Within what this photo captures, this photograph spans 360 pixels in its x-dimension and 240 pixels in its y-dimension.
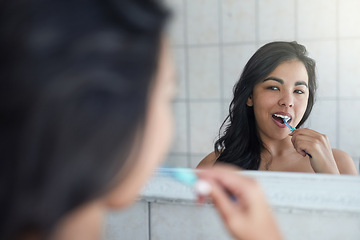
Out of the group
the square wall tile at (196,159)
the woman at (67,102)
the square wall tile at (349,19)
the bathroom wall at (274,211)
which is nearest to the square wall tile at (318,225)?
the bathroom wall at (274,211)

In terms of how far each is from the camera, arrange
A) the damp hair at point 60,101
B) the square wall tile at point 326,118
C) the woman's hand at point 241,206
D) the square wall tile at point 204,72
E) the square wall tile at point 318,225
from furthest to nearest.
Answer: the square wall tile at point 204,72 < the square wall tile at point 326,118 < the square wall tile at point 318,225 < the woman's hand at point 241,206 < the damp hair at point 60,101

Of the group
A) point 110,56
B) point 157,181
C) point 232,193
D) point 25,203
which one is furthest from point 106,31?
point 157,181

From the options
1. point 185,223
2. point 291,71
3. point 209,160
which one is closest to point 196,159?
point 209,160

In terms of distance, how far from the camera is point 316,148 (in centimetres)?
68

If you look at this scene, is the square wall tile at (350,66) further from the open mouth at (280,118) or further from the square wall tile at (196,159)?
the square wall tile at (196,159)

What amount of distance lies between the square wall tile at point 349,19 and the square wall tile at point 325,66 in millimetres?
28

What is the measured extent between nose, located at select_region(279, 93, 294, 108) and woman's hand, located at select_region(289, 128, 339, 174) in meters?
0.06

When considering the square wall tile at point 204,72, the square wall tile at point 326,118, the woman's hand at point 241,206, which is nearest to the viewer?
the woman's hand at point 241,206

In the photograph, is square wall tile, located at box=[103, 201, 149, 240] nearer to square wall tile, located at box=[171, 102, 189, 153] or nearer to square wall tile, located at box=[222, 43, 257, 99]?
square wall tile, located at box=[171, 102, 189, 153]

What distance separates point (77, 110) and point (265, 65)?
21.7 inches

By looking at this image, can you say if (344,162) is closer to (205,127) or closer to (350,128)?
(350,128)

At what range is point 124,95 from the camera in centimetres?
22

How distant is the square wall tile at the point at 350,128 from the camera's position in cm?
65

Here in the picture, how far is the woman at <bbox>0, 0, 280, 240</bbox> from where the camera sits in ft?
0.67
